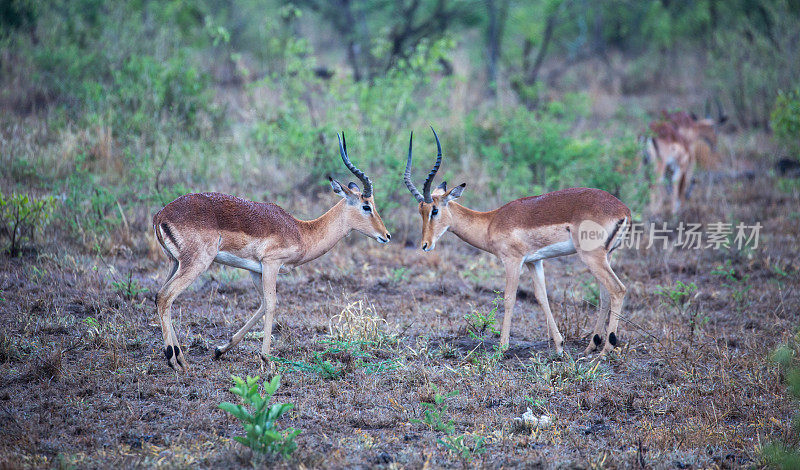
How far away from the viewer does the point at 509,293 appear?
20.9 feet

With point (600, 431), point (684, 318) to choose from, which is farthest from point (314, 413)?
point (684, 318)

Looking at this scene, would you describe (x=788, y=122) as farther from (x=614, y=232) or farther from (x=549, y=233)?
(x=549, y=233)

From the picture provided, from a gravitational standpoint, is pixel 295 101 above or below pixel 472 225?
above

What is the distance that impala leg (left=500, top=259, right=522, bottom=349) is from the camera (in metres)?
6.22

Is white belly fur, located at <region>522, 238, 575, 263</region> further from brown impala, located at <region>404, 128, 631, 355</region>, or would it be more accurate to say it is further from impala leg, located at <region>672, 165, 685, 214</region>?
impala leg, located at <region>672, 165, 685, 214</region>

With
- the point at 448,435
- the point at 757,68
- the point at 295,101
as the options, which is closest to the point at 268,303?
the point at 448,435

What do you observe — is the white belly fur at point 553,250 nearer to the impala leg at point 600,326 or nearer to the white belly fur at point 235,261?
the impala leg at point 600,326

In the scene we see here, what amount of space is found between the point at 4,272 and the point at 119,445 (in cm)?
374

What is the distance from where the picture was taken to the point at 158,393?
16.8 feet

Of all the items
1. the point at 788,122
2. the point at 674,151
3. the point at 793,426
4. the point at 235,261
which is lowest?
the point at 793,426

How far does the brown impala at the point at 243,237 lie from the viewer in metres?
5.43

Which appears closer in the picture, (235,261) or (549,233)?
(235,261)

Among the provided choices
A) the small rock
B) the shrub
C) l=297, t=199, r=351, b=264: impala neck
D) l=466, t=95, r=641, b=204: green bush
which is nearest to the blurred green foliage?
l=466, t=95, r=641, b=204: green bush

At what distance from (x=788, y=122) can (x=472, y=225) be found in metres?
7.22
